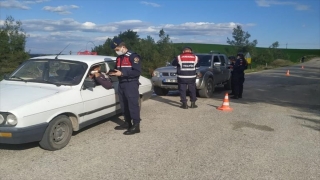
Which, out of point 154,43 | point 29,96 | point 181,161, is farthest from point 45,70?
point 154,43

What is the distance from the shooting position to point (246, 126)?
704 cm

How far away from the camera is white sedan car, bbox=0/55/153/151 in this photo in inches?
178

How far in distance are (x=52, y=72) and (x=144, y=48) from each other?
4559 cm

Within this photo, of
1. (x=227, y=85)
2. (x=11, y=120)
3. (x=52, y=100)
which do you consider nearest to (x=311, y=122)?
(x=52, y=100)

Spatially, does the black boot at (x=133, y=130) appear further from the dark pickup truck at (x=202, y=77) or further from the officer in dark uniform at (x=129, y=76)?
the dark pickup truck at (x=202, y=77)

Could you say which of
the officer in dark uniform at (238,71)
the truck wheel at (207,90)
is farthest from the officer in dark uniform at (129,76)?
the officer in dark uniform at (238,71)

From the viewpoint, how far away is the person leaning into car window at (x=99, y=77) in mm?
6141

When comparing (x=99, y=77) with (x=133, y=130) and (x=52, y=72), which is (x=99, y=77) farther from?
(x=133, y=130)

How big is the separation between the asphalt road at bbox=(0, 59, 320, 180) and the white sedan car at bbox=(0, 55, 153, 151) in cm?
34

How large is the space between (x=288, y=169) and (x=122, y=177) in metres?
2.36

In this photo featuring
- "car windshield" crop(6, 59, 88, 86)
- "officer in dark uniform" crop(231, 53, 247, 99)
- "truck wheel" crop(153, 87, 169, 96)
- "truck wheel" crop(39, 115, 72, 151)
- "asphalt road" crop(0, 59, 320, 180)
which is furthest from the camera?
"truck wheel" crop(153, 87, 169, 96)

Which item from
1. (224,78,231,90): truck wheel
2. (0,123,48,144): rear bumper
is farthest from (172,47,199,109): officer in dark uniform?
(224,78,231,90): truck wheel

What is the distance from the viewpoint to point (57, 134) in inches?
201

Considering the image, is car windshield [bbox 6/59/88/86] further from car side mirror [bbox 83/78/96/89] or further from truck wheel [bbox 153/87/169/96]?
truck wheel [bbox 153/87/169/96]
